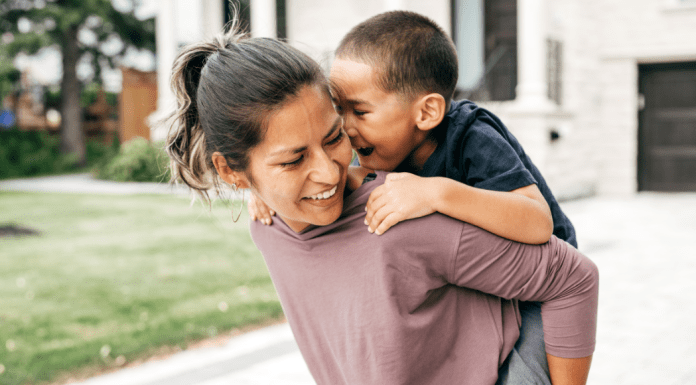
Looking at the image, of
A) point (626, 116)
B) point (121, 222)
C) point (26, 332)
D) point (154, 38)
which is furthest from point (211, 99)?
point (154, 38)

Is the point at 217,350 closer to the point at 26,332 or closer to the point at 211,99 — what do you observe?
the point at 26,332

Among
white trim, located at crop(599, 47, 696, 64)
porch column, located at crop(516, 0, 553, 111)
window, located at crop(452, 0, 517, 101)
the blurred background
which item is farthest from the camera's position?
white trim, located at crop(599, 47, 696, 64)

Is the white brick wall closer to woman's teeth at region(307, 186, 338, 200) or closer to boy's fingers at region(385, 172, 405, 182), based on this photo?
boy's fingers at region(385, 172, 405, 182)

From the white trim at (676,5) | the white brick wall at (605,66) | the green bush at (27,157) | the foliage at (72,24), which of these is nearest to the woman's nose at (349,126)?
the white brick wall at (605,66)

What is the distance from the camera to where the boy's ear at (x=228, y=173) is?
1.51 meters

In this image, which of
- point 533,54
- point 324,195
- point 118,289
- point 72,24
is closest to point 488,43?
point 533,54

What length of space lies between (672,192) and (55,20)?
18.2 meters

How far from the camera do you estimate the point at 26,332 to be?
4.89 m

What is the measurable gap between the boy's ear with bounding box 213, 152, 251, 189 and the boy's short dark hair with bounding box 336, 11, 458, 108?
49 cm

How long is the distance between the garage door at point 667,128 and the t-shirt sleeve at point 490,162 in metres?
13.5

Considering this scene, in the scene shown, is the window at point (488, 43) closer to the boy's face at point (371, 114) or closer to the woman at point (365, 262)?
the boy's face at point (371, 114)

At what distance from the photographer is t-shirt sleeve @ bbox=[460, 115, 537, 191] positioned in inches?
62.4

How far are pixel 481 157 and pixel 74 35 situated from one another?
22.5 metres

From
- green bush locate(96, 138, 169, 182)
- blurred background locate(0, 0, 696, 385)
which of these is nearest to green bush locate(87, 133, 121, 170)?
blurred background locate(0, 0, 696, 385)
